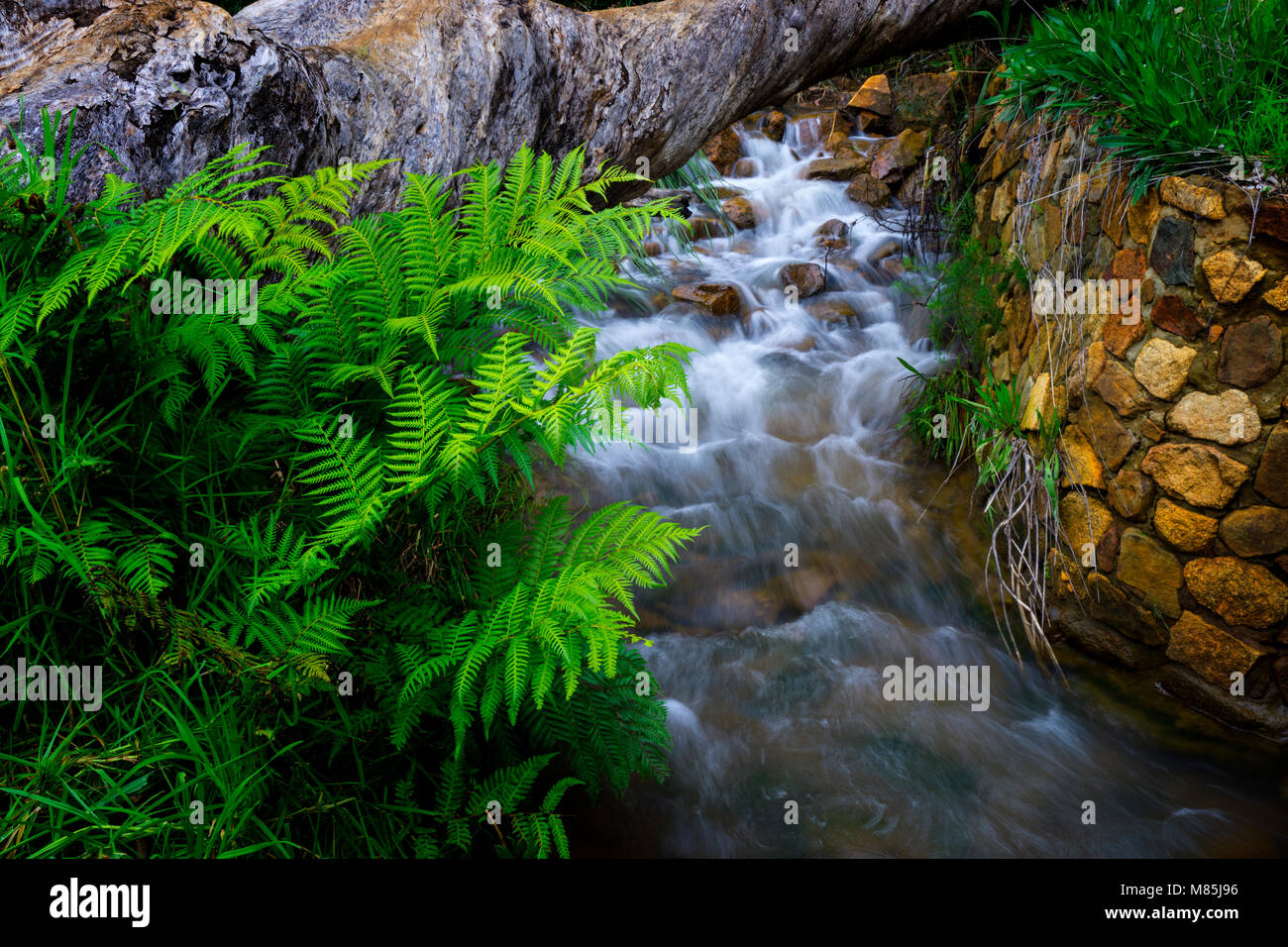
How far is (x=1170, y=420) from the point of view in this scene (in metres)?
3.23

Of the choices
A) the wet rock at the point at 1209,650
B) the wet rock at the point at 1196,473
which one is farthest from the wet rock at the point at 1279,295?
the wet rock at the point at 1209,650

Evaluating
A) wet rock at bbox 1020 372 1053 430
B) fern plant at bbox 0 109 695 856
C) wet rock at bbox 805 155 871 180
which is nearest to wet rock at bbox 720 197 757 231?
wet rock at bbox 805 155 871 180

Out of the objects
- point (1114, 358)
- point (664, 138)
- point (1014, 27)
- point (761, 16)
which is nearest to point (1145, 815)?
point (1114, 358)

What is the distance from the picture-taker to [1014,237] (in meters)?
4.13

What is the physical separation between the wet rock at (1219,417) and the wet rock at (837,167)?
17.7 feet

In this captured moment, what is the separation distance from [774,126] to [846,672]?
274 inches

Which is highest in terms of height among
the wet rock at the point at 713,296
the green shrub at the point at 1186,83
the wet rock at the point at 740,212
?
the wet rock at the point at 740,212

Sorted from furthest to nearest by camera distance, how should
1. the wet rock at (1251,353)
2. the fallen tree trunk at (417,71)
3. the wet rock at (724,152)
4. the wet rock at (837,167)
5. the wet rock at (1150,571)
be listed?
1. the wet rock at (724,152)
2. the wet rock at (837,167)
3. the wet rock at (1150,571)
4. the wet rock at (1251,353)
5. the fallen tree trunk at (417,71)

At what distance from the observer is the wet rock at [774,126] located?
859 cm

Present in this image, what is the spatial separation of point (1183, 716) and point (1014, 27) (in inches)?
177

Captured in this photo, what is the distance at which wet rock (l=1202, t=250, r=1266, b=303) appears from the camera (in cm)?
298

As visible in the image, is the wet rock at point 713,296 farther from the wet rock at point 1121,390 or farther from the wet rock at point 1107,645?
the wet rock at point 1107,645

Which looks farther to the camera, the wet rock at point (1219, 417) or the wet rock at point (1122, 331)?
the wet rock at point (1122, 331)

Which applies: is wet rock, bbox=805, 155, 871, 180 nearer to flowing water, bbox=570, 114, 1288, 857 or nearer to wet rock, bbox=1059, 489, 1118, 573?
flowing water, bbox=570, 114, 1288, 857
